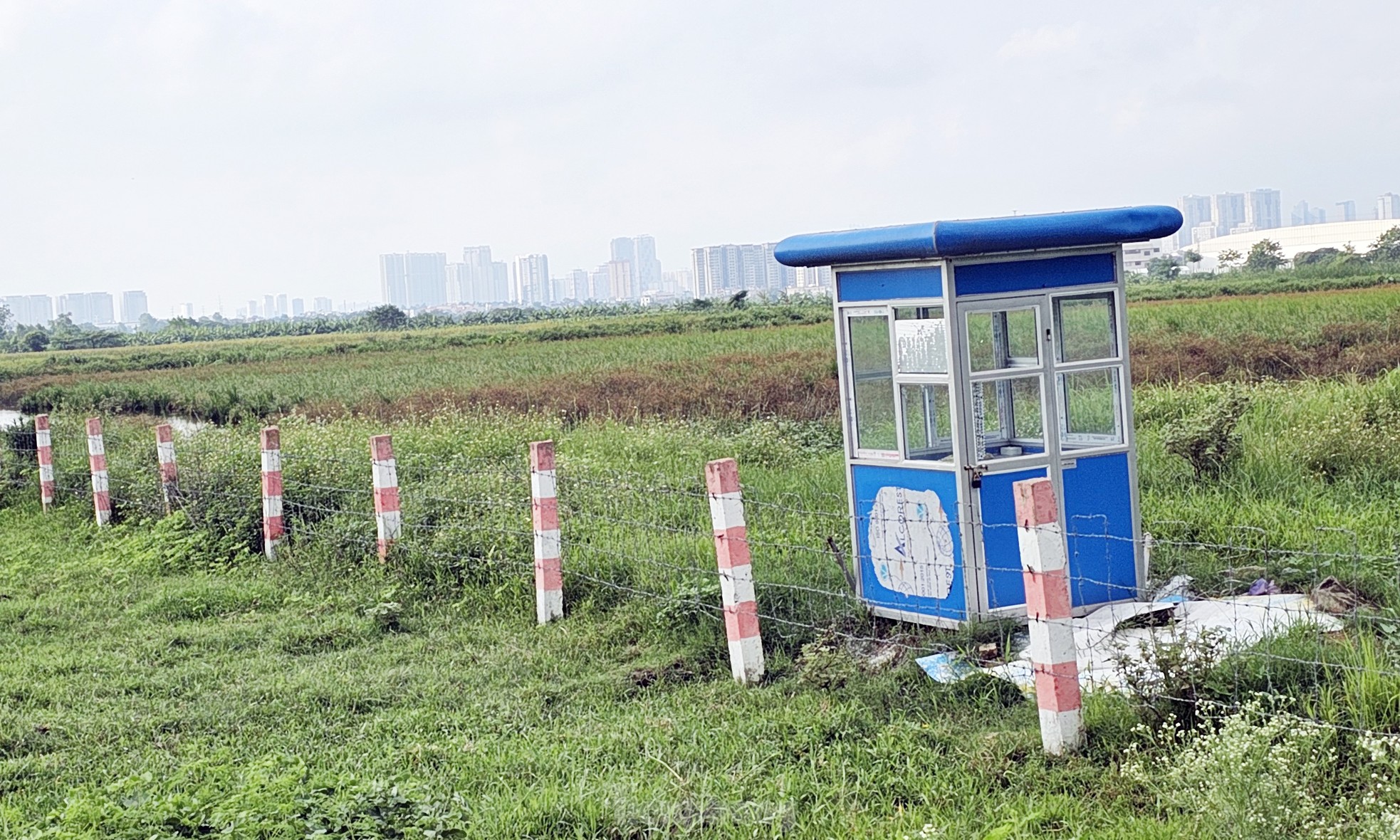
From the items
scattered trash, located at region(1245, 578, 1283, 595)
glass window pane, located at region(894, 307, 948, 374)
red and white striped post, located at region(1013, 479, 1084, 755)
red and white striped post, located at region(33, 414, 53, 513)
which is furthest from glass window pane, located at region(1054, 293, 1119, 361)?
red and white striped post, located at region(33, 414, 53, 513)

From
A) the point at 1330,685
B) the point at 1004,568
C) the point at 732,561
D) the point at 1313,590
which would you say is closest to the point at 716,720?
the point at 732,561

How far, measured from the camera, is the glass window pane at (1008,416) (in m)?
7.33

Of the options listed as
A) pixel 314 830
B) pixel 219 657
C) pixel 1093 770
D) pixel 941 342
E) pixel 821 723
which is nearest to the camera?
pixel 314 830

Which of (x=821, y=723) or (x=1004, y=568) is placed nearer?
(x=821, y=723)

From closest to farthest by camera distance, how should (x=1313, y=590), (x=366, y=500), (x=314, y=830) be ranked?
(x=314, y=830)
(x=1313, y=590)
(x=366, y=500)

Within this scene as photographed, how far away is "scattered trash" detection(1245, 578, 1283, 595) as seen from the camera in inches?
273

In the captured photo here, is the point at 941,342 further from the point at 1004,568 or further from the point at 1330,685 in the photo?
the point at 1330,685

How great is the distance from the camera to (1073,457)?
7008mm

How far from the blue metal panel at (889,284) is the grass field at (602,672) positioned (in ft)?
4.31

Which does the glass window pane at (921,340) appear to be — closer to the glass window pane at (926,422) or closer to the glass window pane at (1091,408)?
the glass window pane at (926,422)

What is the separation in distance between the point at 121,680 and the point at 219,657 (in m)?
0.57

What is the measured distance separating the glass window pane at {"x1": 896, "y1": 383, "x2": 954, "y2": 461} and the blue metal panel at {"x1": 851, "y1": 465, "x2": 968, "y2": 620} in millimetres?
268

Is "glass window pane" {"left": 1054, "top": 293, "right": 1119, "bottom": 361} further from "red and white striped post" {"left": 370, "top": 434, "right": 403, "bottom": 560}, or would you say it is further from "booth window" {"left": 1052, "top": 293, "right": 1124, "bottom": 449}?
"red and white striped post" {"left": 370, "top": 434, "right": 403, "bottom": 560}

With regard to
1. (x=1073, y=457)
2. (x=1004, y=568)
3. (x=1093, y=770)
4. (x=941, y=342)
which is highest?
(x=941, y=342)
